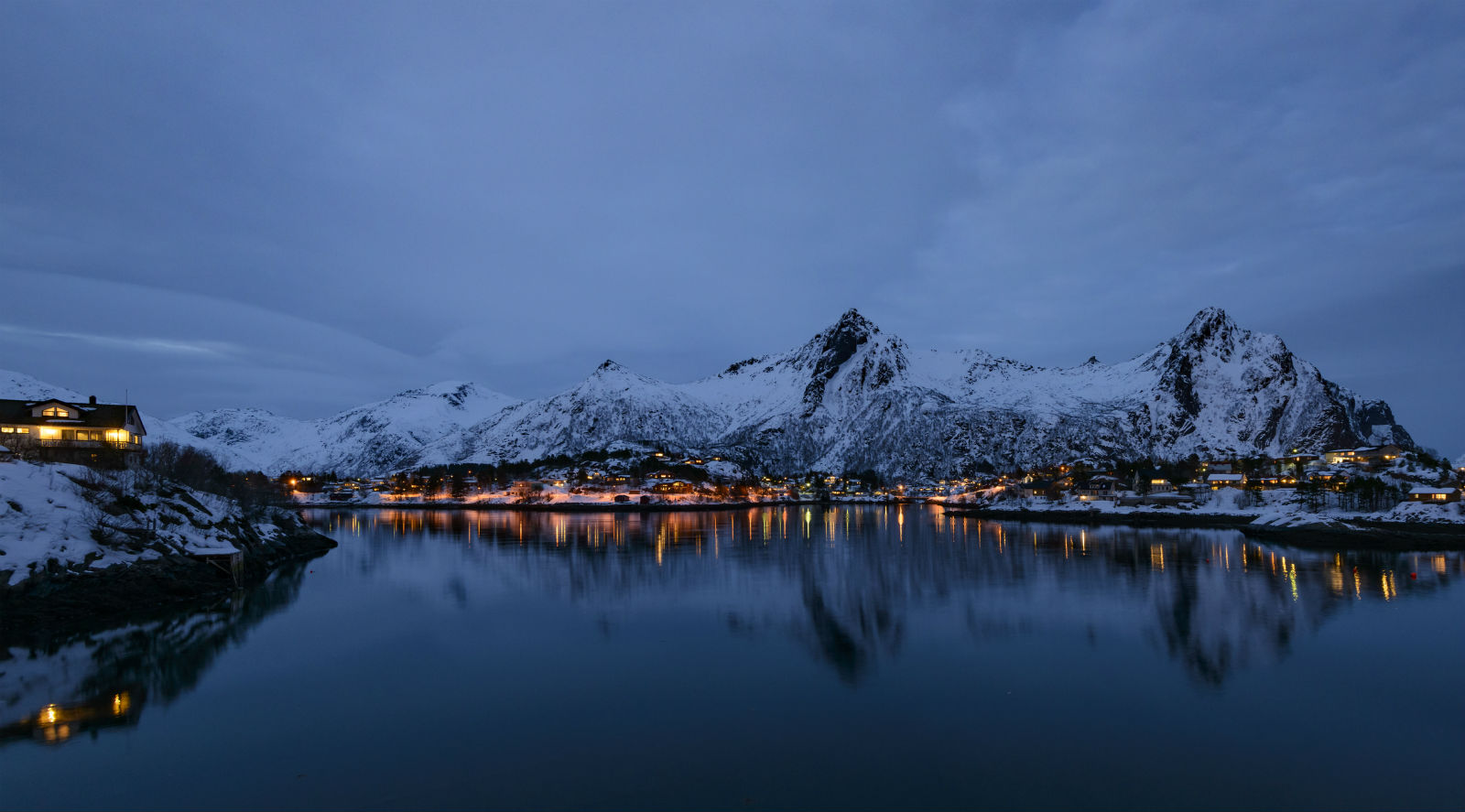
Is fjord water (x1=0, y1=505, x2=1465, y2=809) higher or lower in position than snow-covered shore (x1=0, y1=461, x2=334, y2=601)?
lower

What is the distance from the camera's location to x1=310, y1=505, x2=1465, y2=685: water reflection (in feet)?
77.7

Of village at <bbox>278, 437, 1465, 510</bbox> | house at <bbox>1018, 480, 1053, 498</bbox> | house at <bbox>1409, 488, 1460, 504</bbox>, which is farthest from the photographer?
house at <bbox>1018, 480, 1053, 498</bbox>

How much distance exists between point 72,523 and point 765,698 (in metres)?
29.2

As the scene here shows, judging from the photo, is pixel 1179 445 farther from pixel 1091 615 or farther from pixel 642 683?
pixel 642 683

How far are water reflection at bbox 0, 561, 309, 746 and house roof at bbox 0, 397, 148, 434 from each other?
28.2m

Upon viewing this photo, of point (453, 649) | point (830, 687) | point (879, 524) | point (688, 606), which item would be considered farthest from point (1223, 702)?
point (879, 524)

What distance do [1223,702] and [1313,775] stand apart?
4.25 meters

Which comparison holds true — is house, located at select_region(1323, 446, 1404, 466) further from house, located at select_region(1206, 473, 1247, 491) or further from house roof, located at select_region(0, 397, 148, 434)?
house roof, located at select_region(0, 397, 148, 434)

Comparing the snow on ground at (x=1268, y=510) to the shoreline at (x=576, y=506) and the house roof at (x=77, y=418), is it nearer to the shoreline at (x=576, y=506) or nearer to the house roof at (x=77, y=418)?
the shoreline at (x=576, y=506)

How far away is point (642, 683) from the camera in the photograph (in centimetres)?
1764

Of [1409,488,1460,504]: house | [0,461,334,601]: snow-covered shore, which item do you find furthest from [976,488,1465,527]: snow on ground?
[0,461,334,601]: snow-covered shore

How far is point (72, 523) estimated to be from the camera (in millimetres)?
27547

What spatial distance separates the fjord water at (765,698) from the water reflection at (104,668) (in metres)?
0.13

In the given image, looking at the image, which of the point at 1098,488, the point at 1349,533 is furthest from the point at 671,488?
the point at 1349,533
